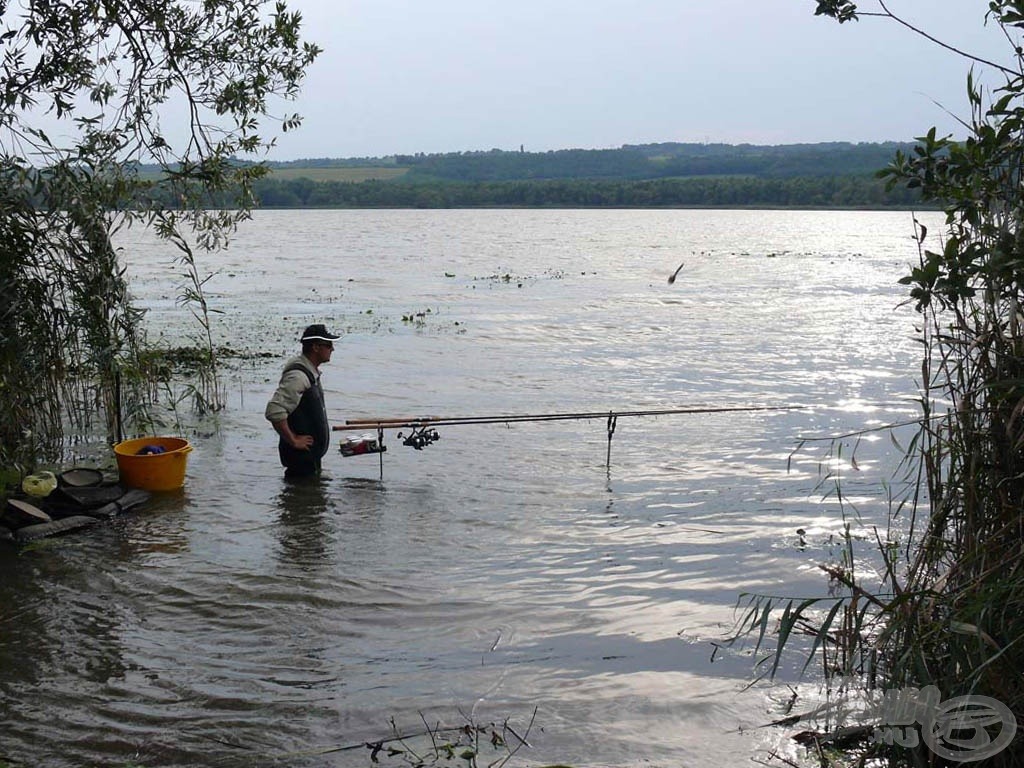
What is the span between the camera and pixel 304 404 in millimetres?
9602

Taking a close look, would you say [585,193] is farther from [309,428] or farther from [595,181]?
[309,428]

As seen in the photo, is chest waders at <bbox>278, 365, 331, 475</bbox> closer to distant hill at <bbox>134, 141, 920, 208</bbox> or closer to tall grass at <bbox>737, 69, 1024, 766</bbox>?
tall grass at <bbox>737, 69, 1024, 766</bbox>

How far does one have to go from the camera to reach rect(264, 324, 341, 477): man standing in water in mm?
9336

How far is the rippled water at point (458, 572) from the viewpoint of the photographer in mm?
5453

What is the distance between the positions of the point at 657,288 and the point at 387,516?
2930 cm

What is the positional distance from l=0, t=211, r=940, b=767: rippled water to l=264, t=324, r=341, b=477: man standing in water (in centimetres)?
59

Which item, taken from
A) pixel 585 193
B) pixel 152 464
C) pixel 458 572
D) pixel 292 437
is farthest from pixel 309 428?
pixel 585 193

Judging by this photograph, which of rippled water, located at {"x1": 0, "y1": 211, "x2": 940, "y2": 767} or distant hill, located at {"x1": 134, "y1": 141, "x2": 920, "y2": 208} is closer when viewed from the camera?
rippled water, located at {"x1": 0, "y1": 211, "x2": 940, "y2": 767}

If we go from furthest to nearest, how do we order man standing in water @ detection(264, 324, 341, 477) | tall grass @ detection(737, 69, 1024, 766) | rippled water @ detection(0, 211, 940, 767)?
man standing in water @ detection(264, 324, 341, 477)
rippled water @ detection(0, 211, 940, 767)
tall grass @ detection(737, 69, 1024, 766)

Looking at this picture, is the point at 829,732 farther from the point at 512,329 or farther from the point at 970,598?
the point at 512,329

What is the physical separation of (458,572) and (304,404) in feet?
8.19

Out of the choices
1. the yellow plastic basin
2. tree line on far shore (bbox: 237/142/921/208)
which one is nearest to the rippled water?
the yellow plastic basin

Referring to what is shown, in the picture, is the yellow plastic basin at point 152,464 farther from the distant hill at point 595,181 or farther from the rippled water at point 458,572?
the distant hill at point 595,181

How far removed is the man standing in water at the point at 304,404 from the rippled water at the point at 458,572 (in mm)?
585
